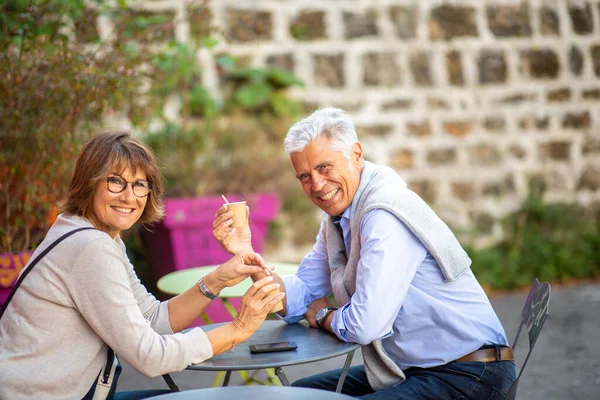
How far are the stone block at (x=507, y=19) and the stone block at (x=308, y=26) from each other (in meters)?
1.69

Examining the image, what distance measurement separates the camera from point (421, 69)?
714 cm

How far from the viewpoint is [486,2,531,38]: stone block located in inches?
286

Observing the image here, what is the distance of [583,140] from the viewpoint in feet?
24.6

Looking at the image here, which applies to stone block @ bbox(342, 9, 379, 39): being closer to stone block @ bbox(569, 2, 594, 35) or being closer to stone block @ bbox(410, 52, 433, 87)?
stone block @ bbox(410, 52, 433, 87)

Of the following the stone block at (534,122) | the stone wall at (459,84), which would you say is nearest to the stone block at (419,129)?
the stone wall at (459,84)

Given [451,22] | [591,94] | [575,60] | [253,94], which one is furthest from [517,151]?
[253,94]

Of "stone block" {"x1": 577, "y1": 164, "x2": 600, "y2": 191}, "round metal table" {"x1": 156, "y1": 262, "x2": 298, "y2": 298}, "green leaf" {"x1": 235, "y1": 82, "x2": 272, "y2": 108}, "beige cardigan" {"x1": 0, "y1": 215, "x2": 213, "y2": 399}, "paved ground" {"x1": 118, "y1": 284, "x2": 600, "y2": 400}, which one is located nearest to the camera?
"beige cardigan" {"x1": 0, "y1": 215, "x2": 213, "y2": 399}

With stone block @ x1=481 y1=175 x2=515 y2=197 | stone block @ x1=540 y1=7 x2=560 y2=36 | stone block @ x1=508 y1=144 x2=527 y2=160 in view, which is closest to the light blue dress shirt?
stone block @ x1=481 y1=175 x2=515 y2=197

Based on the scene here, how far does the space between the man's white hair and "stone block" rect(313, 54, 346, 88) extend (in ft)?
13.5

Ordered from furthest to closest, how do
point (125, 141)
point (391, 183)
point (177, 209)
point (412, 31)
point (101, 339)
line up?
1. point (412, 31)
2. point (177, 209)
3. point (391, 183)
4. point (125, 141)
5. point (101, 339)

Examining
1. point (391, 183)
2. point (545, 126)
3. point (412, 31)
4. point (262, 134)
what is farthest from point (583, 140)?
point (391, 183)

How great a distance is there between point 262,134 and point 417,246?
13.2ft

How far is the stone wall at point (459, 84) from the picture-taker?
22.7 ft

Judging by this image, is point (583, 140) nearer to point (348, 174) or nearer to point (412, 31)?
point (412, 31)
